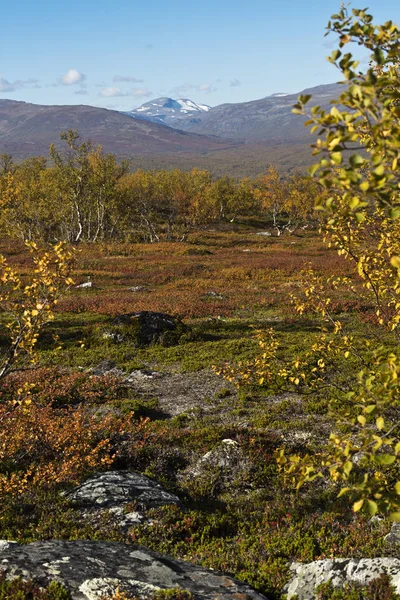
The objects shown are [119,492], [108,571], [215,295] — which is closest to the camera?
[108,571]

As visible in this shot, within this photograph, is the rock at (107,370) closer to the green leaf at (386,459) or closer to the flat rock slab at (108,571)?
the flat rock slab at (108,571)

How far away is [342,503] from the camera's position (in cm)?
1093

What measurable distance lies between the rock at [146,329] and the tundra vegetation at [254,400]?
15.9 inches

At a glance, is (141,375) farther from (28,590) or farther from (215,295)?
(215,295)

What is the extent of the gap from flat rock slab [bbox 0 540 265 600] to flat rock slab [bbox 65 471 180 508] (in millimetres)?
2304

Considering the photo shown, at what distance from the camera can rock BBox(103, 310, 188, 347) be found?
25.0m

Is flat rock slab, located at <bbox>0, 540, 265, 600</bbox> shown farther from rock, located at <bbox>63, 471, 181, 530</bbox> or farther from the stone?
the stone

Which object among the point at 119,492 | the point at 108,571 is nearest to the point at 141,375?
the point at 119,492

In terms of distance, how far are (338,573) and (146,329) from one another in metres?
18.6

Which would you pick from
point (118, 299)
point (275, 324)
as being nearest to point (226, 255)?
point (118, 299)

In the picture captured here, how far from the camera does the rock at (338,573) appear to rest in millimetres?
7598

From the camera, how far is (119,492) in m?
10.9

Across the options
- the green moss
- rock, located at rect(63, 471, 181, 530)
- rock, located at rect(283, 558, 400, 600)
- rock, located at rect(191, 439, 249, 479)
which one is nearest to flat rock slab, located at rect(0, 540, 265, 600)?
the green moss

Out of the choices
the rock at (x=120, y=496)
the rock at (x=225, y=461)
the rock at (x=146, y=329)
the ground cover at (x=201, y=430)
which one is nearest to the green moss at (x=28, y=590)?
the ground cover at (x=201, y=430)
